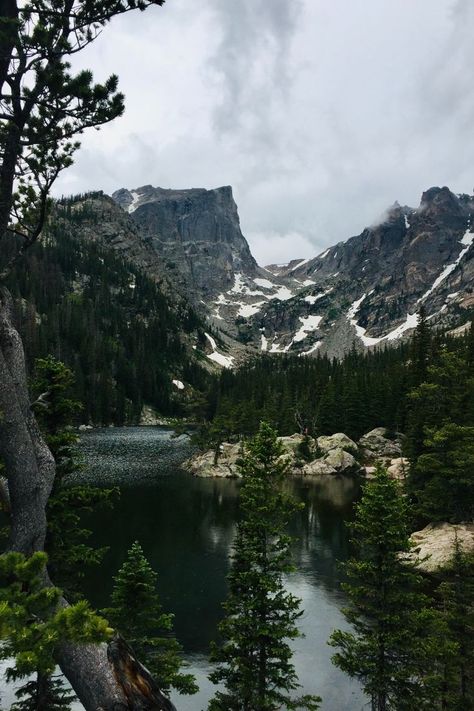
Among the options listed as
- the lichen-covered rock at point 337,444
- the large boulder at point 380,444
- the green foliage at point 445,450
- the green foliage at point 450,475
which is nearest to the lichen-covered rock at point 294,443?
the lichen-covered rock at point 337,444

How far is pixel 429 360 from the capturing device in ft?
215

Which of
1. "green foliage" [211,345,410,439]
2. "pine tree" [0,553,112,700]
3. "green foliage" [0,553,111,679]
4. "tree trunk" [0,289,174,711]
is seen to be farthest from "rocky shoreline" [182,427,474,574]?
"green foliage" [0,553,111,679]

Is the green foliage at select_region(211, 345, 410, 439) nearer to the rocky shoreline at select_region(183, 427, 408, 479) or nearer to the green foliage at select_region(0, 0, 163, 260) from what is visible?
the rocky shoreline at select_region(183, 427, 408, 479)

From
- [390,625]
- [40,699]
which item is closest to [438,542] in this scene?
[390,625]

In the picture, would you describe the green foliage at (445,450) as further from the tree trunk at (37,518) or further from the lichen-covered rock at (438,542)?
the tree trunk at (37,518)

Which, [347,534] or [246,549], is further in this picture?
[347,534]

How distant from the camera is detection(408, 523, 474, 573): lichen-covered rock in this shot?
97.7 feet

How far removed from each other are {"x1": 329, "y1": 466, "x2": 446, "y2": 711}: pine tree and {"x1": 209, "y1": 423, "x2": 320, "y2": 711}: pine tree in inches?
86.4

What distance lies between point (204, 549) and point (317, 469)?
121ft

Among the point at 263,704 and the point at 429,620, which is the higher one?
the point at 429,620

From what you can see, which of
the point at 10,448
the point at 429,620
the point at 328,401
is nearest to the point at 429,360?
the point at 328,401

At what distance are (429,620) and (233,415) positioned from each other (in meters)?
72.1

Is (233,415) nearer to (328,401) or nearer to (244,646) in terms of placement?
(328,401)

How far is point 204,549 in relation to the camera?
36.5 m
